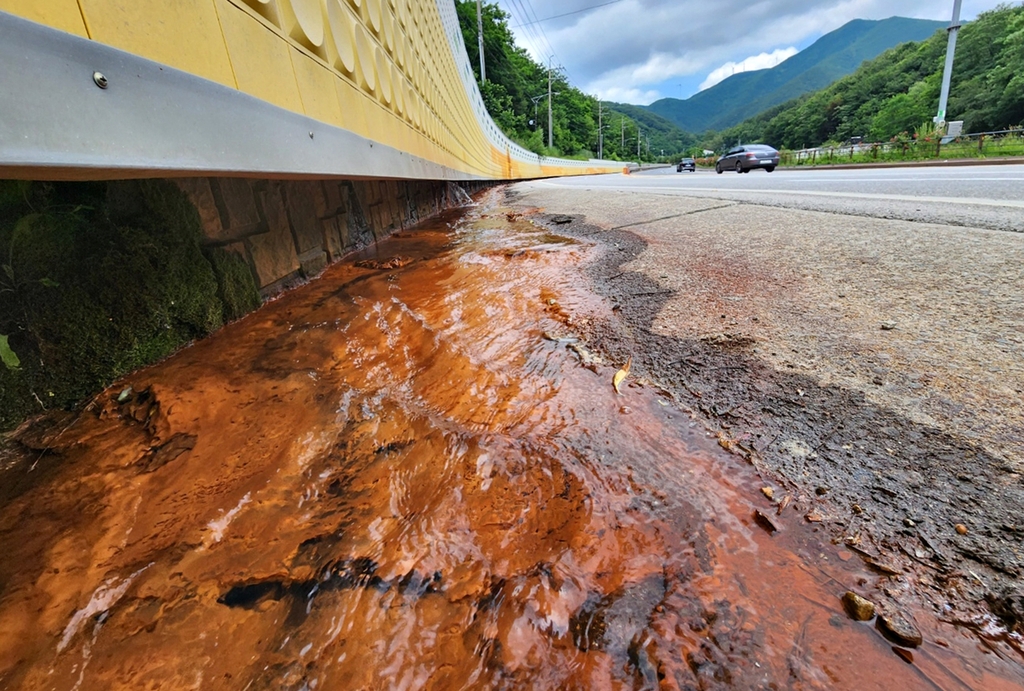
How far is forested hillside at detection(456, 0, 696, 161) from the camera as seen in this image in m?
29.3

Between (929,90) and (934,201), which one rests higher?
(929,90)

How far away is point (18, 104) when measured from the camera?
0.81 meters

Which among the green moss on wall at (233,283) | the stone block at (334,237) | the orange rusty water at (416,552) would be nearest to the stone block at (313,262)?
the stone block at (334,237)

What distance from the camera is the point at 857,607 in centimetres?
83

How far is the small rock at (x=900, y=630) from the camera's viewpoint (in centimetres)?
77

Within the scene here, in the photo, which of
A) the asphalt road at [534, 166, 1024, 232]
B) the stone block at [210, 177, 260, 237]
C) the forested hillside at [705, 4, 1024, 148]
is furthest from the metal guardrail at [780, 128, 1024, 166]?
the stone block at [210, 177, 260, 237]

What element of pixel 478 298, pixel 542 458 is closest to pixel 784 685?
pixel 542 458

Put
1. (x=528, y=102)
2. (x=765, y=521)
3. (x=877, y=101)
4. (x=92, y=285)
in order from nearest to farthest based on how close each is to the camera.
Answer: (x=765, y=521), (x=92, y=285), (x=528, y=102), (x=877, y=101)

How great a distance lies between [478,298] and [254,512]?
1.80 m

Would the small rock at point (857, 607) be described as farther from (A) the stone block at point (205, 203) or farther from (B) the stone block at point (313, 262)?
(B) the stone block at point (313, 262)

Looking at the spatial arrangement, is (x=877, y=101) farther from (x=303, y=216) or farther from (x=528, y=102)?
(x=303, y=216)

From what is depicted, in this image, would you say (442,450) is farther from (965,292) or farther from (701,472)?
(965,292)

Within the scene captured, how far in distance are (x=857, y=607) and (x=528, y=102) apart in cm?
4732

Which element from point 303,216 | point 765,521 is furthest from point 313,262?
point 765,521
